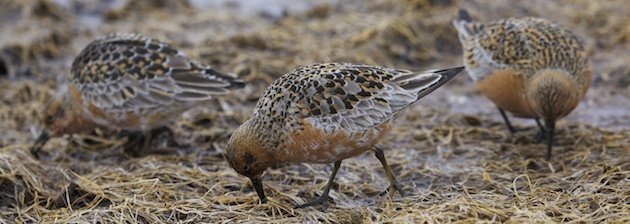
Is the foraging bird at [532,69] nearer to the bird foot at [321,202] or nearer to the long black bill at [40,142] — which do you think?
the bird foot at [321,202]

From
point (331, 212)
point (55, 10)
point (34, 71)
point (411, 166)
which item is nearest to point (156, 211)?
point (331, 212)

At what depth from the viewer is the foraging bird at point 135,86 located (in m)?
8.54

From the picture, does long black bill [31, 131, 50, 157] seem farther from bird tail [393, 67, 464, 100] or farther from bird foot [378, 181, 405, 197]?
bird tail [393, 67, 464, 100]

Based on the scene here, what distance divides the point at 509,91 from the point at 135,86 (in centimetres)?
349

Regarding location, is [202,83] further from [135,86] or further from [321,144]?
[321,144]

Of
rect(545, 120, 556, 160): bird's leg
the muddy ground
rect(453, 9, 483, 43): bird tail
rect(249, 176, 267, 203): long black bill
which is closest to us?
the muddy ground

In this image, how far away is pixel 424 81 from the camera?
7.16 m

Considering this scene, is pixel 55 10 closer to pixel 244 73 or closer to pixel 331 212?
pixel 244 73

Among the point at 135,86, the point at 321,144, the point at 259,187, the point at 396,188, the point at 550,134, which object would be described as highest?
the point at 135,86

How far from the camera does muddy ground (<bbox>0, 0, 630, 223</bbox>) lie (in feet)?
22.1

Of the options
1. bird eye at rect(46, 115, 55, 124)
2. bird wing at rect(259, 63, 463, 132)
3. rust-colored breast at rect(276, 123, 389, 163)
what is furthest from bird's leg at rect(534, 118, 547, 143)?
bird eye at rect(46, 115, 55, 124)

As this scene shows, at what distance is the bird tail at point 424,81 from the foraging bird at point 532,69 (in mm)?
1180

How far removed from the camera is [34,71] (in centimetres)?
1137

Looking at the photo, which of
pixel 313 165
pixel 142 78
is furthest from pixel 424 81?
pixel 142 78
